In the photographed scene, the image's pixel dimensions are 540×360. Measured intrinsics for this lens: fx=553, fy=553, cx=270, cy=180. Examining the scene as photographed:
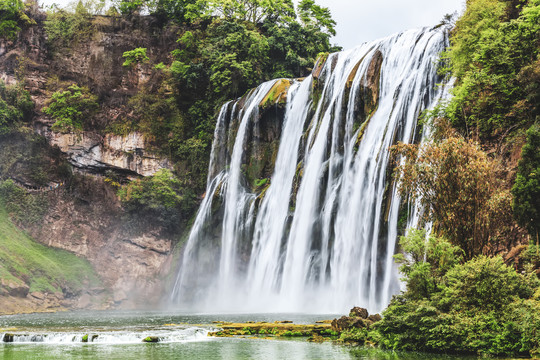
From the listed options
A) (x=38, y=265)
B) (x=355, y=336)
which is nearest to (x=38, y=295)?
(x=38, y=265)

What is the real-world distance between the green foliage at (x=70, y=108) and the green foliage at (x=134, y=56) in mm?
4527

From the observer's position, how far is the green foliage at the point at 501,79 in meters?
19.7

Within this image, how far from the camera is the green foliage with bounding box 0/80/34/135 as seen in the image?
153ft

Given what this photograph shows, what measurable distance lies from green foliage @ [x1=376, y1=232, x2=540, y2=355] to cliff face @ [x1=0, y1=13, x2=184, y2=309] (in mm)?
33033

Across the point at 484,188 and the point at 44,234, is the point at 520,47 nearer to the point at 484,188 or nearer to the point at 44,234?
the point at 484,188

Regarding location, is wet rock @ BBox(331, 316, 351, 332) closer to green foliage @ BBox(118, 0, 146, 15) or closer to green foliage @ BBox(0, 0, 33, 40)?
green foliage @ BBox(118, 0, 146, 15)

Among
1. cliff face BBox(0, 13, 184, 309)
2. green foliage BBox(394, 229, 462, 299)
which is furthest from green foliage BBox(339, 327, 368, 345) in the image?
cliff face BBox(0, 13, 184, 309)

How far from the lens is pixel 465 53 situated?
2414cm

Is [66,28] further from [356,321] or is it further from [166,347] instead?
[356,321]

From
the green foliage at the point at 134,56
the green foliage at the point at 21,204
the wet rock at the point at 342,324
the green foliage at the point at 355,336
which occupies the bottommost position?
the green foliage at the point at 355,336

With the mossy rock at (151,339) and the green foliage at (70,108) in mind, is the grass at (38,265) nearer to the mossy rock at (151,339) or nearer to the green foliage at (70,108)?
the green foliage at (70,108)

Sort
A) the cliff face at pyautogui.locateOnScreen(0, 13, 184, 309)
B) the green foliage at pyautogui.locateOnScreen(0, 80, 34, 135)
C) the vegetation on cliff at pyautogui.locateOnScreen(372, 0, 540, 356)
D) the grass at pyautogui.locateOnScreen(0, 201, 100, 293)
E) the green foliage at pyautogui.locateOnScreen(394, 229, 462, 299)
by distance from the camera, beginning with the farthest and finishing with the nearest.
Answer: the green foliage at pyautogui.locateOnScreen(0, 80, 34, 135)
the cliff face at pyautogui.locateOnScreen(0, 13, 184, 309)
the grass at pyautogui.locateOnScreen(0, 201, 100, 293)
the green foliage at pyautogui.locateOnScreen(394, 229, 462, 299)
the vegetation on cliff at pyautogui.locateOnScreen(372, 0, 540, 356)

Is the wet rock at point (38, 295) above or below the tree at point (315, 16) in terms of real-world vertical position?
below

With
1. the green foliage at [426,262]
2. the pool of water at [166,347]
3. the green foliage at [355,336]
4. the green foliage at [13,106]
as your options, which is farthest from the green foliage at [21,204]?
the green foliage at [426,262]
